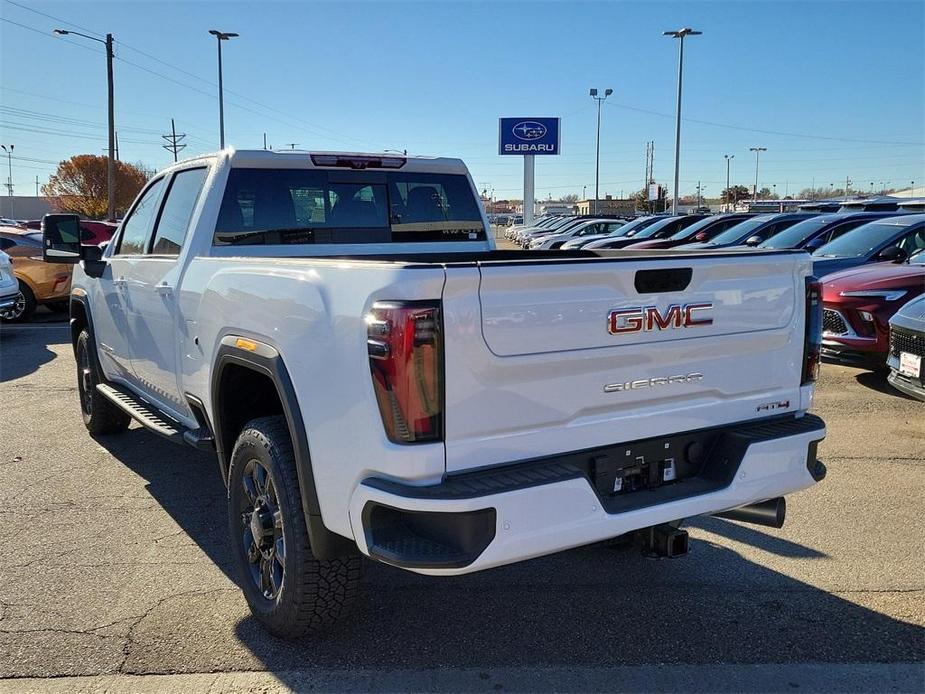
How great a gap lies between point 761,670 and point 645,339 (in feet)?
4.60

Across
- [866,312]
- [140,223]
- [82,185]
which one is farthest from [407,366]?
[82,185]

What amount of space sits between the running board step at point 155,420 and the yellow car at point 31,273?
9.52 m

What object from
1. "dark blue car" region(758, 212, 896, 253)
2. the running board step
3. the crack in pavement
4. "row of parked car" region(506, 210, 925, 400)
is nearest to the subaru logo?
"row of parked car" region(506, 210, 925, 400)

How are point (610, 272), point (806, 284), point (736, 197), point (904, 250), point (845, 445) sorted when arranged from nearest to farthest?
1. point (610, 272)
2. point (806, 284)
3. point (845, 445)
4. point (904, 250)
5. point (736, 197)

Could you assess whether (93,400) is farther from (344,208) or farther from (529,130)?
(529,130)

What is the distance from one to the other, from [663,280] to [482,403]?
2.85 feet

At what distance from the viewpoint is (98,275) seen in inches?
223

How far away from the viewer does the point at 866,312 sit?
299 inches

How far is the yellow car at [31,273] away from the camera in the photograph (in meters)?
13.8

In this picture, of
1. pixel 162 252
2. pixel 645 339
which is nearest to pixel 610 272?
pixel 645 339

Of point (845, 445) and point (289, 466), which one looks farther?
point (845, 445)

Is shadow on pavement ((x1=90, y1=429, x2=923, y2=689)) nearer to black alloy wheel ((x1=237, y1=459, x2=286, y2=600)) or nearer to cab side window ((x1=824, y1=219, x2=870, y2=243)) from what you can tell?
black alloy wheel ((x1=237, y1=459, x2=286, y2=600))

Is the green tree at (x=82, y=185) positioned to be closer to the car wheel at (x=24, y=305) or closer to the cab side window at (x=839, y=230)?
the car wheel at (x=24, y=305)

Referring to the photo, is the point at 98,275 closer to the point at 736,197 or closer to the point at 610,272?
the point at 610,272
